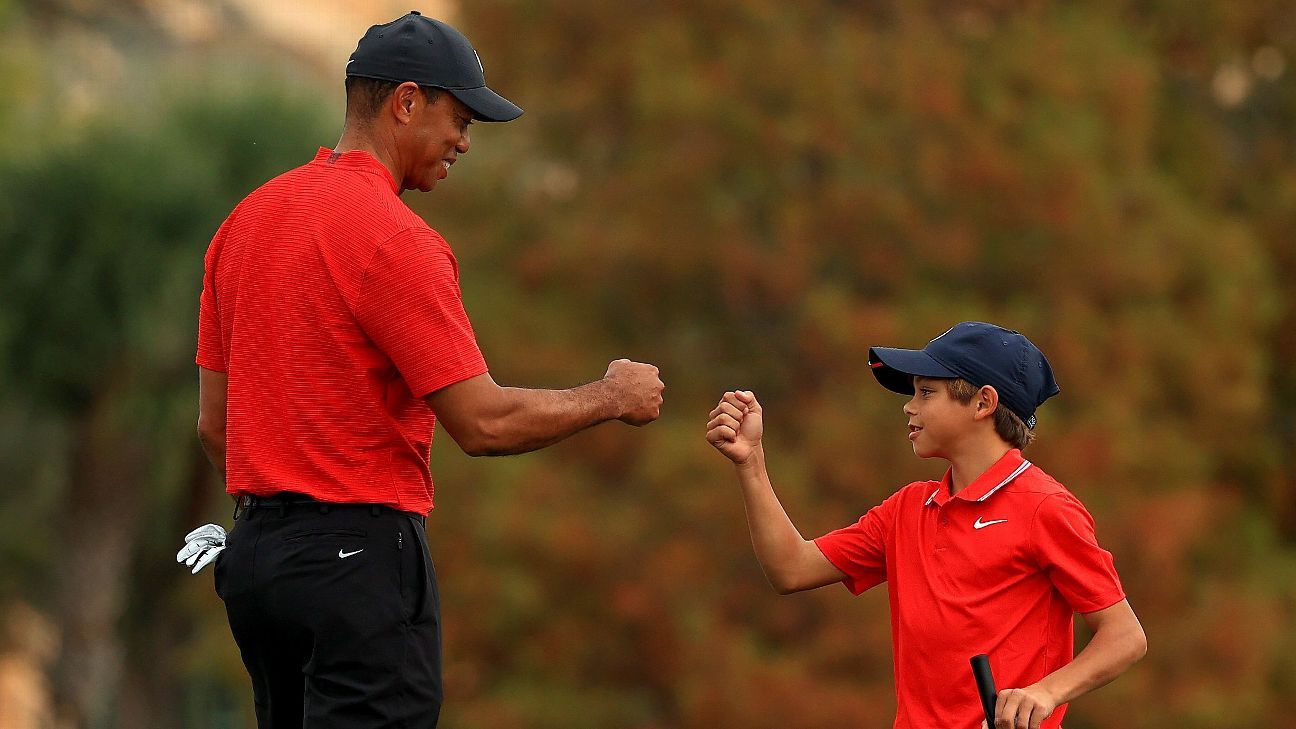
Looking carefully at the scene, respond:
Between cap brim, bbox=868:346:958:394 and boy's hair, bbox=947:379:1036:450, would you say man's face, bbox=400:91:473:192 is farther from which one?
boy's hair, bbox=947:379:1036:450

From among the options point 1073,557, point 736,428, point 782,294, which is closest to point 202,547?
point 736,428

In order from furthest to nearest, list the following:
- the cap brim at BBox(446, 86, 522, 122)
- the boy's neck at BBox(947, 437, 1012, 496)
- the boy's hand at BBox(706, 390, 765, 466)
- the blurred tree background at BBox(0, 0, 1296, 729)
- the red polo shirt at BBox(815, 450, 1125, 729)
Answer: the blurred tree background at BBox(0, 0, 1296, 729) < the boy's hand at BBox(706, 390, 765, 466) < the boy's neck at BBox(947, 437, 1012, 496) < the cap brim at BBox(446, 86, 522, 122) < the red polo shirt at BBox(815, 450, 1125, 729)

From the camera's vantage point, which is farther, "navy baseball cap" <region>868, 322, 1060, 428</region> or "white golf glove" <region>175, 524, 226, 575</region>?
"navy baseball cap" <region>868, 322, 1060, 428</region>

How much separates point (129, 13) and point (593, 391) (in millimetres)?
30643

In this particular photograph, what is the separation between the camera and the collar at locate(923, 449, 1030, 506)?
404 cm

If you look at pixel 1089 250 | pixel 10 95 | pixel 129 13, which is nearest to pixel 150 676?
pixel 10 95

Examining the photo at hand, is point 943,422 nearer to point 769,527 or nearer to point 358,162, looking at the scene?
point 769,527

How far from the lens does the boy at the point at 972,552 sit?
12.7 ft

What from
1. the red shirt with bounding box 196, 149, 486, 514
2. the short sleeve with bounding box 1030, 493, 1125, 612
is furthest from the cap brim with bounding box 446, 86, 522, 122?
the short sleeve with bounding box 1030, 493, 1125, 612

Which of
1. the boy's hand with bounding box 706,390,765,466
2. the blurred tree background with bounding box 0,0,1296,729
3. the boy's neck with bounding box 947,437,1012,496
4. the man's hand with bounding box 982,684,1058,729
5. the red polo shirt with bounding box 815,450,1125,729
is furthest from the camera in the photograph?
the blurred tree background with bounding box 0,0,1296,729

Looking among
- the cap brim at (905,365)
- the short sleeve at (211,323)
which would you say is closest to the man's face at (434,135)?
the short sleeve at (211,323)

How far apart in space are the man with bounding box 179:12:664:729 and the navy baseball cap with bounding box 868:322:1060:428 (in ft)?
2.73

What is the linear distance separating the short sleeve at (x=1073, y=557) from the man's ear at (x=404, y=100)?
162 centimetres

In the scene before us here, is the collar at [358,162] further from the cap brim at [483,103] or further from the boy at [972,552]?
the boy at [972,552]
